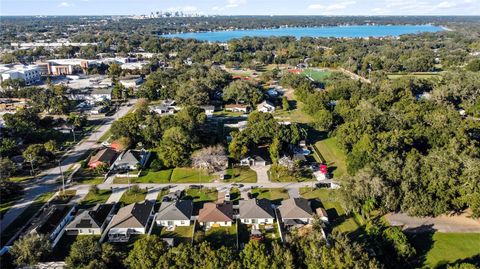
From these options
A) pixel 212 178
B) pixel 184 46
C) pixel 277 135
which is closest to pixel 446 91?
→ pixel 277 135

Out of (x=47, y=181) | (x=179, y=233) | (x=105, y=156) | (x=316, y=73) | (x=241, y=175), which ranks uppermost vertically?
(x=316, y=73)

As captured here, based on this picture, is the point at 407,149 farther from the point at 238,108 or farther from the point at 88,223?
the point at 88,223

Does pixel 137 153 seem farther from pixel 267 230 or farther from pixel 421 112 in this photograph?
pixel 421 112

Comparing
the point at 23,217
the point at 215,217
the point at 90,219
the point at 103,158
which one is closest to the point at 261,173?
the point at 215,217

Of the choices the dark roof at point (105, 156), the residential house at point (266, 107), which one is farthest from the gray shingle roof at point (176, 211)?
the residential house at point (266, 107)

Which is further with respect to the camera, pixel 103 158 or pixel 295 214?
pixel 103 158

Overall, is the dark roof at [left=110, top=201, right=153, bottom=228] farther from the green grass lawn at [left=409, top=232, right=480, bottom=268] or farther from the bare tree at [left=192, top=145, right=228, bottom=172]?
the green grass lawn at [left=409, top=232, right=480, bottom=268]
